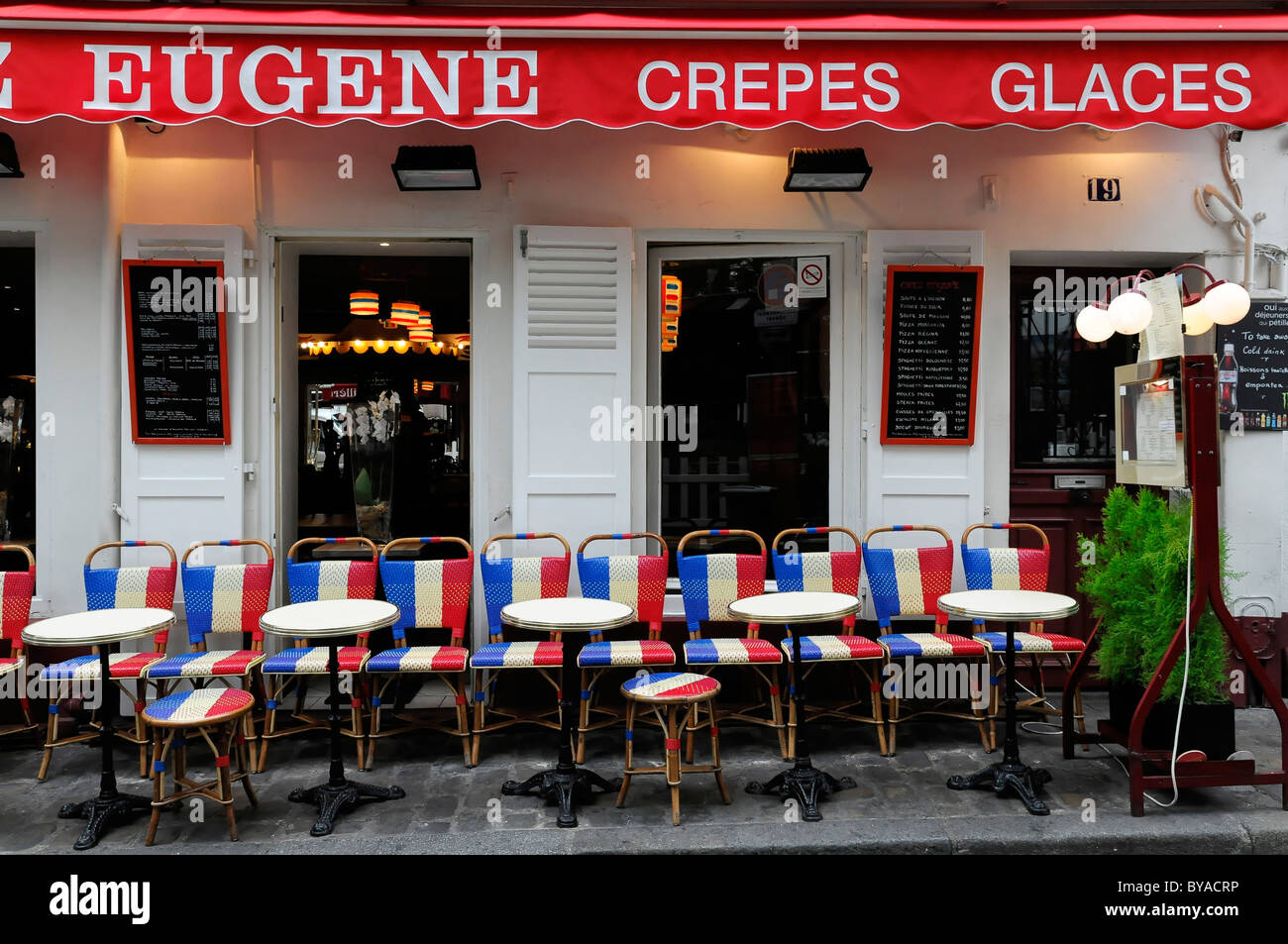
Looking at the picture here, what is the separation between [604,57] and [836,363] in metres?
2.49

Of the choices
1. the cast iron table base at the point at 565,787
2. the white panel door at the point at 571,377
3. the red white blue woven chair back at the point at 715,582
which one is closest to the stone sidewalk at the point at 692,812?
the cast iron table base at the point at 565,787

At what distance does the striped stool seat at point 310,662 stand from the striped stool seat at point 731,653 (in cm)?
179

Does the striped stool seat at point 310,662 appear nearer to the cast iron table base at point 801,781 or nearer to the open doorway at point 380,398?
the open doorway at point 380,398

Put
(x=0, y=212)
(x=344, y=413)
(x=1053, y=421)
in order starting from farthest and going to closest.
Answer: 1. (x=344, y=413)
2. (x=1053, y=421)
3. (x=0, y=212)

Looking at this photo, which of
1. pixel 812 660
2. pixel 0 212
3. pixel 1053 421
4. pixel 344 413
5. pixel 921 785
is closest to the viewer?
pixel 921 785

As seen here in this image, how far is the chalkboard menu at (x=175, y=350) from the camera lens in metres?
5.50

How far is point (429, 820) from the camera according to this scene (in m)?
4.18

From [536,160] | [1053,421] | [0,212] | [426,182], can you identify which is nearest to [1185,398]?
[1053,421]

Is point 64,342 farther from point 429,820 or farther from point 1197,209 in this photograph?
point 1197,209

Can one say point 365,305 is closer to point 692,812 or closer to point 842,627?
point 842,627

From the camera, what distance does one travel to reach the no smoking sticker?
237 inches

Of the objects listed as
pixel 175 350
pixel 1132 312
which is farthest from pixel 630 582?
pixel 175 350

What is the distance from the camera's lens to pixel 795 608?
4340 millimetres

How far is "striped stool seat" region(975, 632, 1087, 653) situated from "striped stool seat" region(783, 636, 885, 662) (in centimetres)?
65
